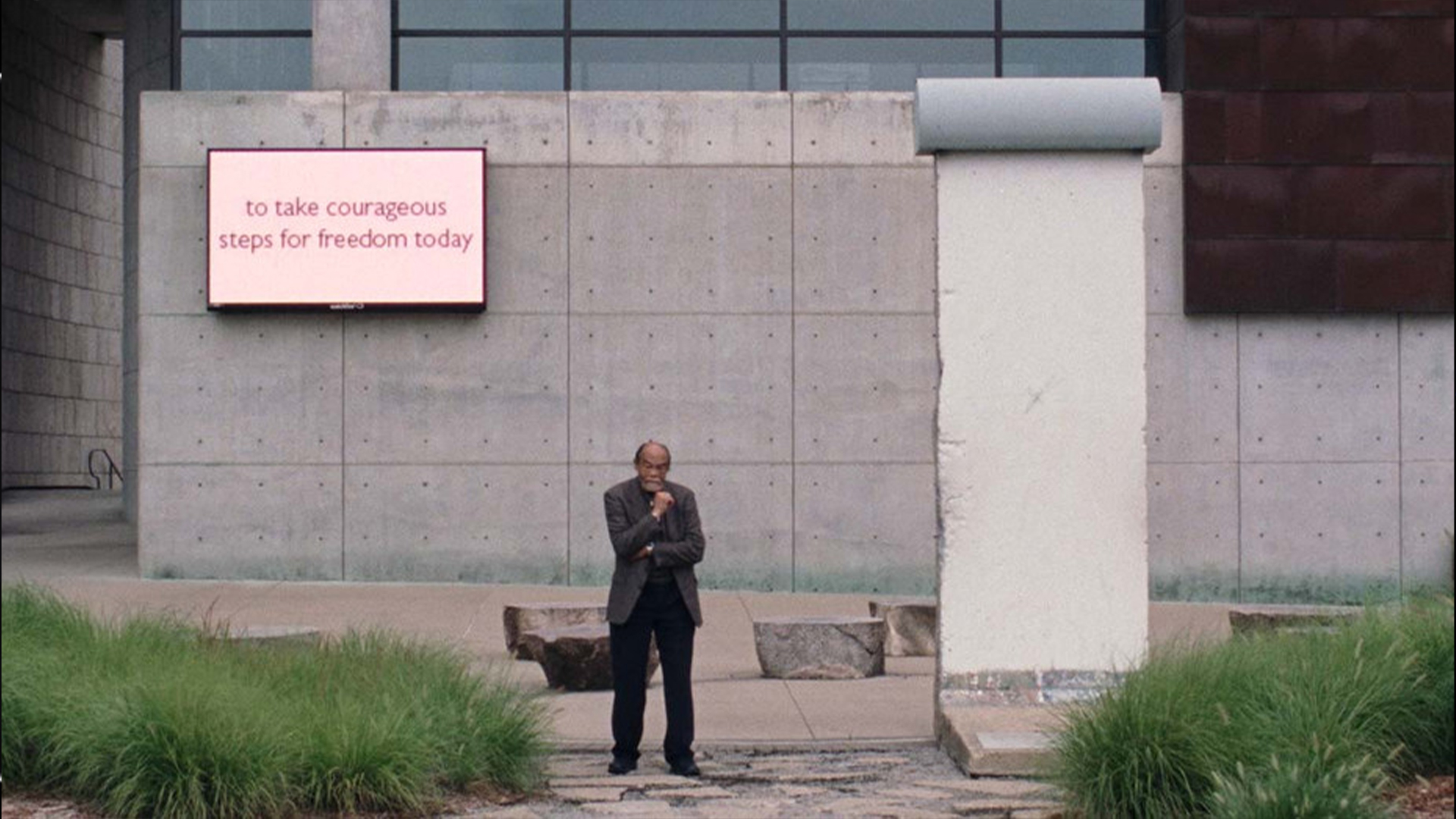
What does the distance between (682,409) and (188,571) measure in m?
5.57

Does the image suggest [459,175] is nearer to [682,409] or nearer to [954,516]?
[682,409]

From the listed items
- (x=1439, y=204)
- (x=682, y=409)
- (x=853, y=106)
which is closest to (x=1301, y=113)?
(x=1439, y=204)

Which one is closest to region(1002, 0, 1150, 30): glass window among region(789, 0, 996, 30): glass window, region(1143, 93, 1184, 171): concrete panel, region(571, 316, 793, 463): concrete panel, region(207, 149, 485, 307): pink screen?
region(789, 0, 996, 30): glass window

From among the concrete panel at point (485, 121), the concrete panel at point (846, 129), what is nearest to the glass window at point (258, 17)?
the concrete panel at point (485, 121)

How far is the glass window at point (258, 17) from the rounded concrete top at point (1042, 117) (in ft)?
42.7

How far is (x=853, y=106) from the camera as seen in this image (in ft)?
74.7

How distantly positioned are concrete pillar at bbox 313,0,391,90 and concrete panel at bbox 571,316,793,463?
3599mm

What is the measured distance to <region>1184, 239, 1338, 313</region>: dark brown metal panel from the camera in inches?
886

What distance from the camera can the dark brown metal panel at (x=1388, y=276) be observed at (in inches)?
885

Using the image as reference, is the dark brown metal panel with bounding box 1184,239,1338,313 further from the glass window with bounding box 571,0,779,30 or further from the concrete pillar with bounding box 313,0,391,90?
the concrete pillar with bounding box 313,0,391,90

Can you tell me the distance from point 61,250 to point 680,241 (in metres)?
21.4

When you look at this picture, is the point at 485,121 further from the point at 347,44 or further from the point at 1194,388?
the point at 1194,388

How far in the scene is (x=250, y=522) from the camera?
22609 mm

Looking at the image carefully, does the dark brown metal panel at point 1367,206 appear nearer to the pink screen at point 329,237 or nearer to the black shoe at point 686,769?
the pink screen at point 329,237
